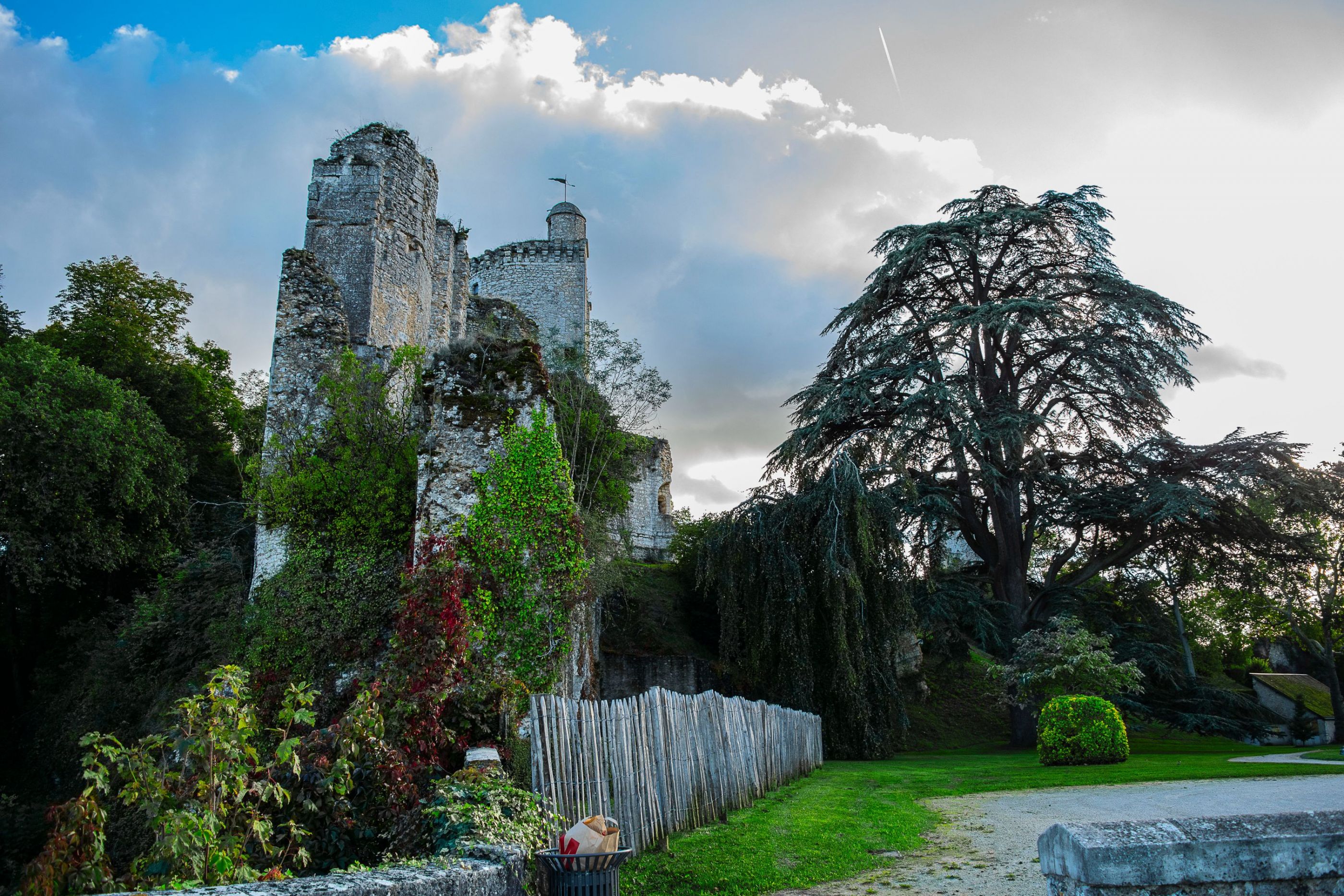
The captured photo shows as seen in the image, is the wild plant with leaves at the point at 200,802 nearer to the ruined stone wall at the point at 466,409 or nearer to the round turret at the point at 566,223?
the ruined stone wall at the point at 466,409

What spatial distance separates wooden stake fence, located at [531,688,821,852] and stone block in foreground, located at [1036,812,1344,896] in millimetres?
3696

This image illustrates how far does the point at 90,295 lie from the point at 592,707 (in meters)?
23.9

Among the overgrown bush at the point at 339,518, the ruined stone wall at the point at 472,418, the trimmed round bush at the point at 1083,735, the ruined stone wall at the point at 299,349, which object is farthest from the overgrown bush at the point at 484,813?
the trimmed round bush at the point at 1083,735

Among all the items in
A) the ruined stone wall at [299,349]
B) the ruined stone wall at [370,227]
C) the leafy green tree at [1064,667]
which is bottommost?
the leafy green tree at [1064,667]

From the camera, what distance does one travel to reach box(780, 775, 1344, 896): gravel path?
5.32m

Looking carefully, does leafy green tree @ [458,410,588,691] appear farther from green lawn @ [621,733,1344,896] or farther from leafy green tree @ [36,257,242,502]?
leafy green tree @ [36,257,242,502]

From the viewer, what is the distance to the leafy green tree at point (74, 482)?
50.5 ft

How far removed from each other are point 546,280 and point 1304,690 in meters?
32.3

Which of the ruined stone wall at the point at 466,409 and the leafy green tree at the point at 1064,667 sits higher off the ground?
the ruined stone wall at the point at 466,409

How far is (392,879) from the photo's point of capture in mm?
3008

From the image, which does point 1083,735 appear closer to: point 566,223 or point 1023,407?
point 1023,407

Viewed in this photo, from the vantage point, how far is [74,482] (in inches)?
623

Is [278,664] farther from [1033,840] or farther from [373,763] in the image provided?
[1033,840]

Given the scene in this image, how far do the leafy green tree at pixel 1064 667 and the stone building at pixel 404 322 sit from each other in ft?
31.3
